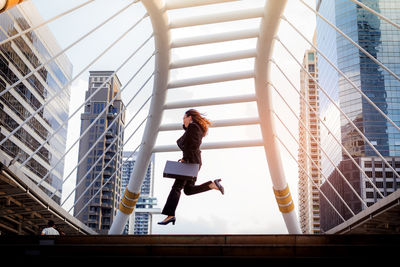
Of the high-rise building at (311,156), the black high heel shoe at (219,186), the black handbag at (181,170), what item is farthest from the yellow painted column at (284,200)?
the high-rise building at (311,156)

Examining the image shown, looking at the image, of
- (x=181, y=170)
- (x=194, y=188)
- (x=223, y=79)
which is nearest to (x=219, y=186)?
(x=194, y=188)

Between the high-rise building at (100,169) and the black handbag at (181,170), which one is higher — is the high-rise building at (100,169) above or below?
above

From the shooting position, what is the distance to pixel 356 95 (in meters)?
102

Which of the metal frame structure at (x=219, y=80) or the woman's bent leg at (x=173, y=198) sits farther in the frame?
the metal frame structure at (x=219, y=80)

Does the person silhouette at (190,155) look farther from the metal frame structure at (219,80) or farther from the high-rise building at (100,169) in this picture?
the high-rise building at (100,169)

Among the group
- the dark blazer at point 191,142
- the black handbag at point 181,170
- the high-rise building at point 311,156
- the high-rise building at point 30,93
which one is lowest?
the black handbag at point 181,170

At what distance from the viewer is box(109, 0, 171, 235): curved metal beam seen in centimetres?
1508

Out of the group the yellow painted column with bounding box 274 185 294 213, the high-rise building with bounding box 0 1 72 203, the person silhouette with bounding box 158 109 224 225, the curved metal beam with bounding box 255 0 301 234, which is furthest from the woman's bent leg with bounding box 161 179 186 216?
the high-rise building with bounding box 0 1 72 203

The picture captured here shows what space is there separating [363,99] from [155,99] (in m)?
89.2

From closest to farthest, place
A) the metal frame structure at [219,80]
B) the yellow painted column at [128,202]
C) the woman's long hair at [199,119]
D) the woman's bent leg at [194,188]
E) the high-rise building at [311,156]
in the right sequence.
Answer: the woman's long hair at [199,119] → the woman's bent leg at [194,188] → the metal frame structure at [219,80] → the yellow painted column at [128,202] → the high-rise building at [311,156]

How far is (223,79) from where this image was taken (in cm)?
1702

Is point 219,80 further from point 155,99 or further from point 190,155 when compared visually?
point 190,155

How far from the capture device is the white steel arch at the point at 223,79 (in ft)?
48.1

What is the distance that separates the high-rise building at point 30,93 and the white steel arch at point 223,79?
3068 centimetres
